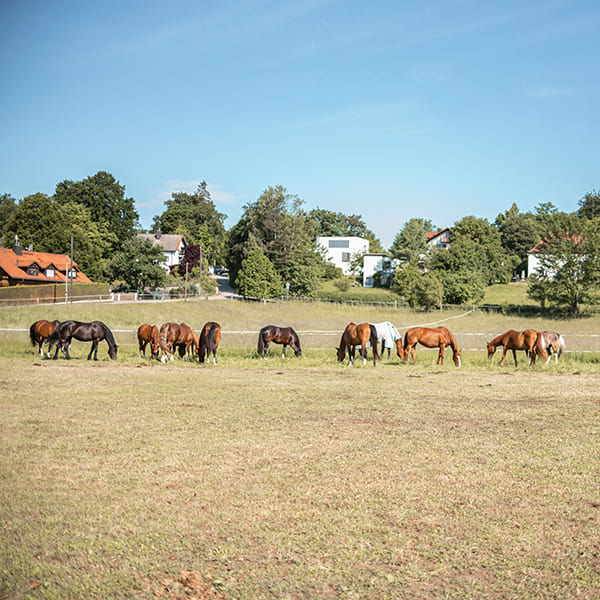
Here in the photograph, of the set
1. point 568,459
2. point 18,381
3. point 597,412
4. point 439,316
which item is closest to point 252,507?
point 568,459

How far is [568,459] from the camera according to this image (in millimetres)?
8109

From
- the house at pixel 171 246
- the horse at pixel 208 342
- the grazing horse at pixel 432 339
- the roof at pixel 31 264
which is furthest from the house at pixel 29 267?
the grazing horse at pixel 432 339

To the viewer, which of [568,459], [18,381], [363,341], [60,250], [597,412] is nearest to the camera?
[568,459]

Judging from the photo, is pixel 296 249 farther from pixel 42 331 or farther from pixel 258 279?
pixel 42 331

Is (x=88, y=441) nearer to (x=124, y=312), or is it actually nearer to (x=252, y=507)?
(x=252, y=507)

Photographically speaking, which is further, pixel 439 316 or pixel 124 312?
pixel 439 316

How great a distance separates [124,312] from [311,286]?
126ft

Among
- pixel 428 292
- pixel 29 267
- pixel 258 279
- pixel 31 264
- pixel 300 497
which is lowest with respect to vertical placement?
pixel 300 497

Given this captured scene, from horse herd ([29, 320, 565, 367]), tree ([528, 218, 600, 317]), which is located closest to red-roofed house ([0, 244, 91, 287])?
horse herd ([29, 320, 565, 367])

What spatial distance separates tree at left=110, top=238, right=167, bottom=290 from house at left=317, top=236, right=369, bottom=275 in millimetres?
49777

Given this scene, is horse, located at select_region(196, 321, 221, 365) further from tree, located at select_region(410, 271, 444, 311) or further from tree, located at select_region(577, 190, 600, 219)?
tree, located at select_region(577, 190, 600, 219)

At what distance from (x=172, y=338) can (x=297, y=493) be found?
16241mm

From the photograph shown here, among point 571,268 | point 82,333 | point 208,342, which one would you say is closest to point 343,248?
point 571,268

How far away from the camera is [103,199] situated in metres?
92.3
